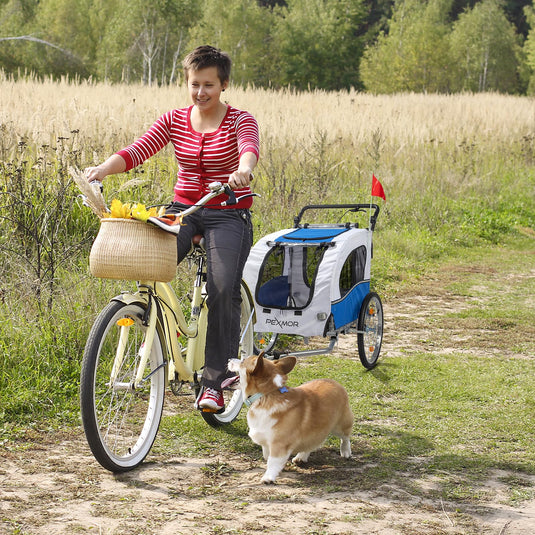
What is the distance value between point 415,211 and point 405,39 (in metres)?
48.1

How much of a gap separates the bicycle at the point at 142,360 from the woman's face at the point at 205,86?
0.58 metres

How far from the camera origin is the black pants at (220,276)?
14.0 feet

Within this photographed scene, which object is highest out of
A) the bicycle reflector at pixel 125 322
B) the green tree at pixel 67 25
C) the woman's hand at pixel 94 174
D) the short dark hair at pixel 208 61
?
the green tree at pixel 67 25

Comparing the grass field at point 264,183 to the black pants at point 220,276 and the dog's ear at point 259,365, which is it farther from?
the dog's ear at point 259,365

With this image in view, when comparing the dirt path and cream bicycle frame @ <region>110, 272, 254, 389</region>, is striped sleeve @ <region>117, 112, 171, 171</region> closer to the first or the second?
cream bicycle frame @ <region>110, 272, 254, 389</region>

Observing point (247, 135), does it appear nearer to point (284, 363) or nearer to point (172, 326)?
point (172, 326)

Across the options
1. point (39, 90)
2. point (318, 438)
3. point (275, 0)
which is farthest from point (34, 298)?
point (275, 0)

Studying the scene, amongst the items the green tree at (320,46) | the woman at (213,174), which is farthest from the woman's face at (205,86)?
the green tree at (320,46)

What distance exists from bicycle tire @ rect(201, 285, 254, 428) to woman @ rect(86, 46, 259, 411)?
0.45 metres

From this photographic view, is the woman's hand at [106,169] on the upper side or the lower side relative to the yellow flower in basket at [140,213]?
upper

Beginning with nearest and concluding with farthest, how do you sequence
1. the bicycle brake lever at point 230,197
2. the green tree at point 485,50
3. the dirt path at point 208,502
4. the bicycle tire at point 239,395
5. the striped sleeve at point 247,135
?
the dirt path at point 208,502 → the bicycle brake lever at point 230,197 → the striped sleeve at point 247,135 → the bicycle tire at point 239,395 → the green tree at point 485,50

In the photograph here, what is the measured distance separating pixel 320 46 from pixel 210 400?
5904cm

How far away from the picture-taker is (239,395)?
5074 millimetres

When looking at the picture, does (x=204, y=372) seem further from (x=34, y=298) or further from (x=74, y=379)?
(x=34, y=298)
